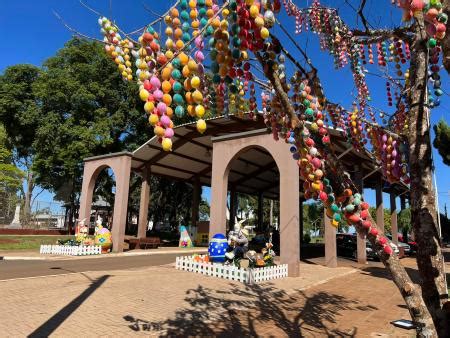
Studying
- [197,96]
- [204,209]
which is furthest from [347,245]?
[204,209]

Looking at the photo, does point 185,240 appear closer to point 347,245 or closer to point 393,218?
point 347,245

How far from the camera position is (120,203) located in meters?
19.4

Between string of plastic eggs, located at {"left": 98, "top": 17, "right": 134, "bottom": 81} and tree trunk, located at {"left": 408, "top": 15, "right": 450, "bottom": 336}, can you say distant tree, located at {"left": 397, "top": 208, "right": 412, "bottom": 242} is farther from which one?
string of plastic eggs, located at {"left": 98, "top": 17, "right": 134, "bottom": 81}

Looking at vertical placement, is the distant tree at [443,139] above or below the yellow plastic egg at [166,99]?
above

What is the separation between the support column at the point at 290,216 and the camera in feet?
41.0

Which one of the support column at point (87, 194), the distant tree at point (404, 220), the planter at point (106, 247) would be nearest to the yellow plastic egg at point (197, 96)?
the planter at point (106, 247)

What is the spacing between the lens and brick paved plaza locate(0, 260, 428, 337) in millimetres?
5855

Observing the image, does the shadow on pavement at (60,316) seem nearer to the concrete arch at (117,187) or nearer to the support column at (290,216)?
the support column at (290,216)

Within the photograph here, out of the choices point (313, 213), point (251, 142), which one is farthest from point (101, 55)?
point (313, 213)

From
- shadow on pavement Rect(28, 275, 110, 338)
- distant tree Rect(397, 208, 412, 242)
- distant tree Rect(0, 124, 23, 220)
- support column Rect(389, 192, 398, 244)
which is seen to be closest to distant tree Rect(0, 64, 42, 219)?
distant tree Rect(0, 124, 23, 220)

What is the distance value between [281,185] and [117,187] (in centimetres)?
1054

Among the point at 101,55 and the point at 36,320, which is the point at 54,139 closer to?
the point at 101,55

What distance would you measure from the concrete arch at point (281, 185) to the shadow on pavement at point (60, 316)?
659cm

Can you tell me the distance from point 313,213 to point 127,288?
62.0 metres
